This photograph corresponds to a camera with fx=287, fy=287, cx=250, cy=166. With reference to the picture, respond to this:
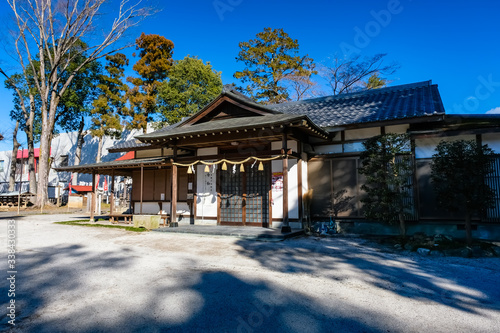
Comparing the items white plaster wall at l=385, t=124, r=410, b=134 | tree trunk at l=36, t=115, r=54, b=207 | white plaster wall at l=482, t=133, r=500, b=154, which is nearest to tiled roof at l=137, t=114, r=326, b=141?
white plaster wall at l=385, t=124, r=410, b=134

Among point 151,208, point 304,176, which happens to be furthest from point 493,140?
point 151,208

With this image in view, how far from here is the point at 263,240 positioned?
8125mm

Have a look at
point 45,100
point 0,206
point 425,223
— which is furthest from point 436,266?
point 0,206

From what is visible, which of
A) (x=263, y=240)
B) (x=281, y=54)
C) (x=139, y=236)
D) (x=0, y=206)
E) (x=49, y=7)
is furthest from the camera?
(x=281, y=54)

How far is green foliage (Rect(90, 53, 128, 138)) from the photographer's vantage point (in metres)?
25.0

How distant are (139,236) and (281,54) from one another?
822 inches

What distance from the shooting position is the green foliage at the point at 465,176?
20.8 feet

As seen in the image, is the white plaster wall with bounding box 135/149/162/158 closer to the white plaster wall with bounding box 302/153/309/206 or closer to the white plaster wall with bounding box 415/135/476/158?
the white plaster wall with bounding box 302/153/309/206

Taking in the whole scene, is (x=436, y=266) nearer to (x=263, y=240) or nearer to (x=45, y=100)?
(x=263, y=240)

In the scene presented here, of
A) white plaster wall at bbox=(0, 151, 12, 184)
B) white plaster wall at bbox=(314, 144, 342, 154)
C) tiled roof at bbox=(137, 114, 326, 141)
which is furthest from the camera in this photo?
white plaster wall at bbox=(0, 151, 12, 184)

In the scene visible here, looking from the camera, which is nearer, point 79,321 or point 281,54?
point 79,321

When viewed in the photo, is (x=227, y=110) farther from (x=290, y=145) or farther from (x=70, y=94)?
(x=70, y=94)

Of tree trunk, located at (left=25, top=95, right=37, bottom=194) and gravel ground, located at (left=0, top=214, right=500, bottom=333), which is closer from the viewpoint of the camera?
gravel ground, located at (left=0, top=214, right=500, bottom=333)

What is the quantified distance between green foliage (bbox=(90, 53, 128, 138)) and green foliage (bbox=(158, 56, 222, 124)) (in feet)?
15.7
